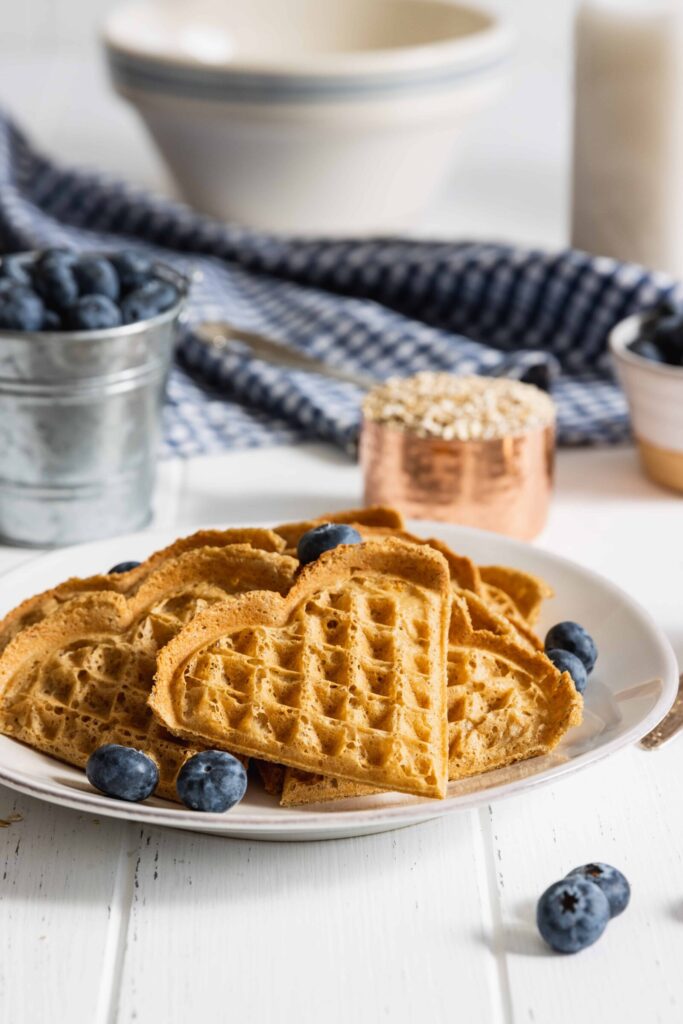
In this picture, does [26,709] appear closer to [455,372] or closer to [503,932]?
[503,932]

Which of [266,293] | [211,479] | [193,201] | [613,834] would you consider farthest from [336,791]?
[193,201]

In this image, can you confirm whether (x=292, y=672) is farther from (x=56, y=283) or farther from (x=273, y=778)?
(x=56, y=283)

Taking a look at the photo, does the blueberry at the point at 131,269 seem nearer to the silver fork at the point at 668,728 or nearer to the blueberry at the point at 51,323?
the blueberry at the point at 51,323

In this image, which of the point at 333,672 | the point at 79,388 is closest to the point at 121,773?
the point at 333,672

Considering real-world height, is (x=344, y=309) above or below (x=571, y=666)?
below

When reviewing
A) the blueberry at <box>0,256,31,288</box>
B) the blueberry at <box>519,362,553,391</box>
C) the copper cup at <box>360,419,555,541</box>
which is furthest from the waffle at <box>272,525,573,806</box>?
the blueberry at <box>519,362,553,391</box>

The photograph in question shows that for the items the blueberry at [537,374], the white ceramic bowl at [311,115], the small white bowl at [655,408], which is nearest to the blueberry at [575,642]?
the small white bowl at [655,408]
